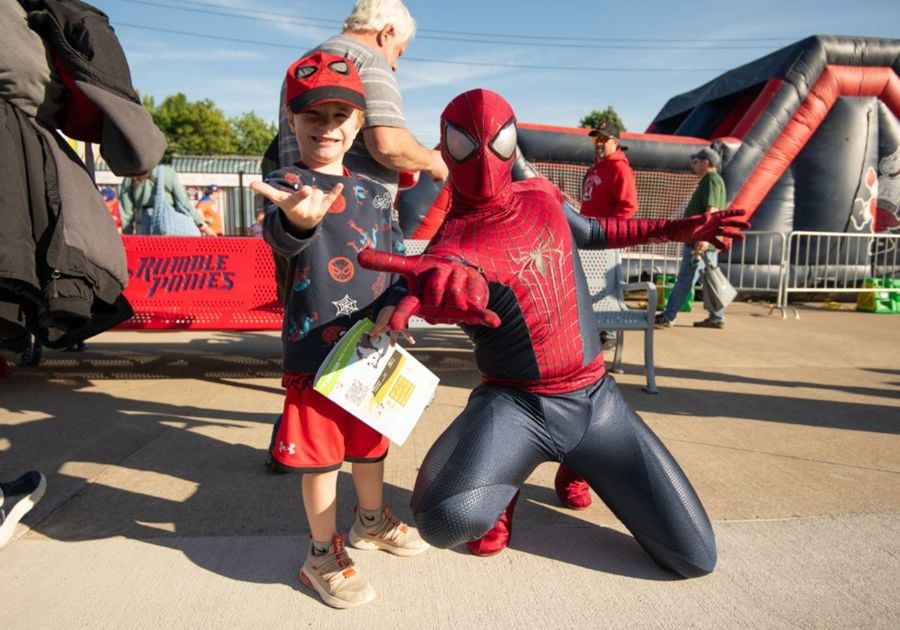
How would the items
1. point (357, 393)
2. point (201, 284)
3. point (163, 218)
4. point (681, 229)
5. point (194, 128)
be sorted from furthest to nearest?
point (194, 128), point (163, 218), point (201, 284), point (681, 229), point (357, 393)

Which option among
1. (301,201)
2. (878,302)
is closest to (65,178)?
(301,201)

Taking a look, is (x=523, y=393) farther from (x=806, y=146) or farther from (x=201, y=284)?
(x=806, y=146)

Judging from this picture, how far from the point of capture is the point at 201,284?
175 inches

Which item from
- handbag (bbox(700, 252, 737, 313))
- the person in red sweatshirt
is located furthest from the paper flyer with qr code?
handbag (bbox(700, 252, 737, 313))

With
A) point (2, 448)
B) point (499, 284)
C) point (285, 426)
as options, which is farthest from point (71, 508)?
point (499, 284)

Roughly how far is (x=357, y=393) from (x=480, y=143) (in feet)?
2.57

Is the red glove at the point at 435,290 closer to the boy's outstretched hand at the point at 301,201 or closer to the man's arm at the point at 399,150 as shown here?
the boy's outstretched hand at the point at 301,201

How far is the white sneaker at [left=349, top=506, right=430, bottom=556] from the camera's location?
2.04 metres

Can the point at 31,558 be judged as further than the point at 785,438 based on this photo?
No

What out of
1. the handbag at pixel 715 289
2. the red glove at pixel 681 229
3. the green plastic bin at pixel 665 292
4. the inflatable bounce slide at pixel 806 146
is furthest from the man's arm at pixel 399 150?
the inflatable bounce slide at pixel 806 146

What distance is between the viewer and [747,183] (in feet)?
30.5

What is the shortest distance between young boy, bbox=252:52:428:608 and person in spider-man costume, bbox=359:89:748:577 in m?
0.23

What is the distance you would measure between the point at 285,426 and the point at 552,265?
932 millimetres

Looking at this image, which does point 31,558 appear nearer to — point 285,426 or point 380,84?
point 285,426
